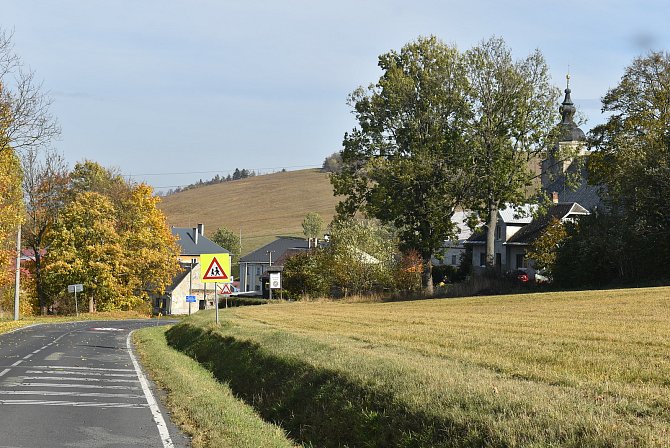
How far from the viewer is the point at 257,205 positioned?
16700 cm

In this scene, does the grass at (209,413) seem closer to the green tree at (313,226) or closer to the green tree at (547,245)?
the green tree at (547,245)

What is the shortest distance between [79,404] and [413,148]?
34.5m

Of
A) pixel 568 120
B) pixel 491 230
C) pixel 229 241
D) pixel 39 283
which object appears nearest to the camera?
pixel 491 230

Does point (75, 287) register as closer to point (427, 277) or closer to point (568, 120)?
point (427, 277)

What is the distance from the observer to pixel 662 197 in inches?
1674

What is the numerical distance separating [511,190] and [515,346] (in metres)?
32.8

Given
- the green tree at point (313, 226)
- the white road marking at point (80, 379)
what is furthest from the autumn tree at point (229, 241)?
the white road marking at point (80, 379)

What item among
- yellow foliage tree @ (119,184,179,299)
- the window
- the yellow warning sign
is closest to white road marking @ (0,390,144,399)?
the yellow warning sign

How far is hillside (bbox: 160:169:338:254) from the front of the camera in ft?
488

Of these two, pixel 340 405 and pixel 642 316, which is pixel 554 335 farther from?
pixel 340 405

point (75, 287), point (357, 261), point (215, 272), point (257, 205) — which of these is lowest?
point (75, 287)

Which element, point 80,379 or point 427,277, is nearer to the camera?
point 80,379

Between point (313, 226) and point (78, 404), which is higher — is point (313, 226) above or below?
above

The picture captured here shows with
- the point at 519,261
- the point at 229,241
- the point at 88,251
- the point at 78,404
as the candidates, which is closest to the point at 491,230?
the point at 519,261
